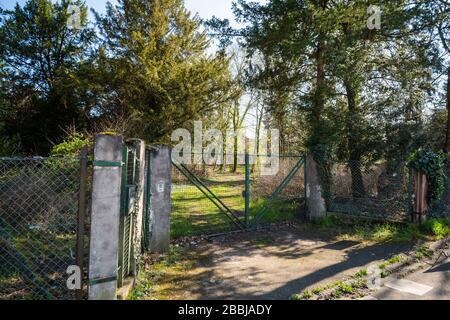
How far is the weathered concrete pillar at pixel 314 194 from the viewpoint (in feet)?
28.1

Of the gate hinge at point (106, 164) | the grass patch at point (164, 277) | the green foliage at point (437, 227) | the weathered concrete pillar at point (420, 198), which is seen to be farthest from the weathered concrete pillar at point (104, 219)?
the weathered concrete pillar at point (420, 198)

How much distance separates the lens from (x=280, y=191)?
340 inches

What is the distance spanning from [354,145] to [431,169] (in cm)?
285

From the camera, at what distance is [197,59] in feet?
54.6

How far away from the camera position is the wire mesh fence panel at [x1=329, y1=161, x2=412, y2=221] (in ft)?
27.5

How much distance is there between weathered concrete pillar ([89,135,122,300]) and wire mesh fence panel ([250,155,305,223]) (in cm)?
508

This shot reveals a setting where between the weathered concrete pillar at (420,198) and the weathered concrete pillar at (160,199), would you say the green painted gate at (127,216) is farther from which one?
the weathered concrete pillar at (420,198)

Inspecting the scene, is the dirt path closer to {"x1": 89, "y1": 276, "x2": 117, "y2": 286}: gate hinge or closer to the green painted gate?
the green painted gate

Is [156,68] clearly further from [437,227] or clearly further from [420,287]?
[420,287]

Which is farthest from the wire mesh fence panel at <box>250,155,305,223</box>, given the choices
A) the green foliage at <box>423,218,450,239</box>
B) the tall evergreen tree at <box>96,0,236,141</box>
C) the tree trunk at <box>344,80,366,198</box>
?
the tall evergreen tree at <box>96,0,236,141</box>

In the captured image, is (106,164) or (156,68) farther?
(156,68)

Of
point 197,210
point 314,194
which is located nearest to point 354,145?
point 314,194
